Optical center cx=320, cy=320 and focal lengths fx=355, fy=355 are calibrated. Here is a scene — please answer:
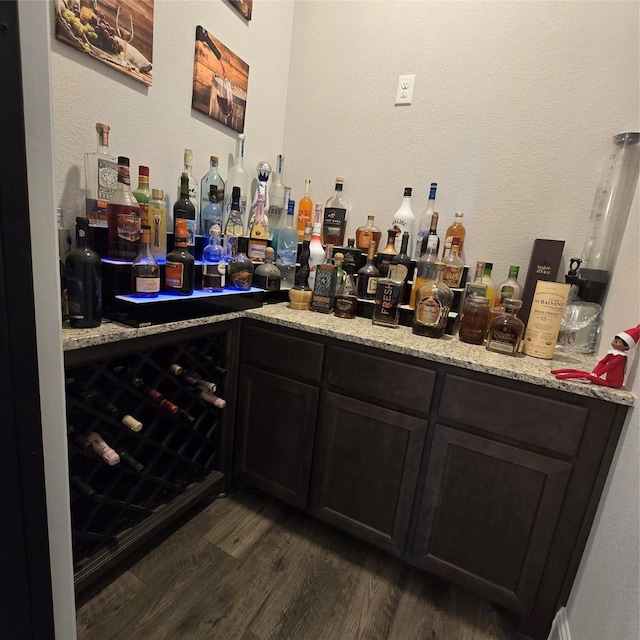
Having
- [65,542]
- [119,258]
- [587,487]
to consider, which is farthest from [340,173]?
[65,542]

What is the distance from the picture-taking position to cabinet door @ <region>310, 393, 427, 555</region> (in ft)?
3.97

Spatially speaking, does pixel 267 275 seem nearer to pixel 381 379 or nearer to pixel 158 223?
pixel 158 223

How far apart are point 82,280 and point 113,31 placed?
815 mm

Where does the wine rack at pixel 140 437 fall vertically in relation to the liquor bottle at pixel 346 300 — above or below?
below

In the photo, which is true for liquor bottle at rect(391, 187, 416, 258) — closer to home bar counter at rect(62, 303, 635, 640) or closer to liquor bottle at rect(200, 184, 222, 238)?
home bar counter at rect(62, 303, 635, 640)

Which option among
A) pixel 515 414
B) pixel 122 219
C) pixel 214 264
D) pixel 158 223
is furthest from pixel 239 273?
pixel 515 414

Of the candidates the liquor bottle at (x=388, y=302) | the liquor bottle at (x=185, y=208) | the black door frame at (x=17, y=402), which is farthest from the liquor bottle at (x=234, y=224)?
the black door frame at (x=17, y=402)

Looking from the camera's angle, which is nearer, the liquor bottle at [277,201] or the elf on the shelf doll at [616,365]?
the elf on the shelf doll at [616,365]

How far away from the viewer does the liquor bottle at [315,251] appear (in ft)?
5.37

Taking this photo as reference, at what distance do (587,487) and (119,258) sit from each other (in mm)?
1508

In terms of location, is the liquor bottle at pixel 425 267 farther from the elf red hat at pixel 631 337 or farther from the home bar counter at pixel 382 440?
the elf red hat at pixel 631 337

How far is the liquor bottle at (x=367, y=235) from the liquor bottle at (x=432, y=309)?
1.30 feet

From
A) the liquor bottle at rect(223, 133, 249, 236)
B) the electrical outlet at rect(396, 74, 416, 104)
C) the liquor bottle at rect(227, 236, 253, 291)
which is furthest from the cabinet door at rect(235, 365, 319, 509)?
the electrical outlet at rect(396, 74, 416, 104)

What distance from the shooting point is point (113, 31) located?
111 cm
